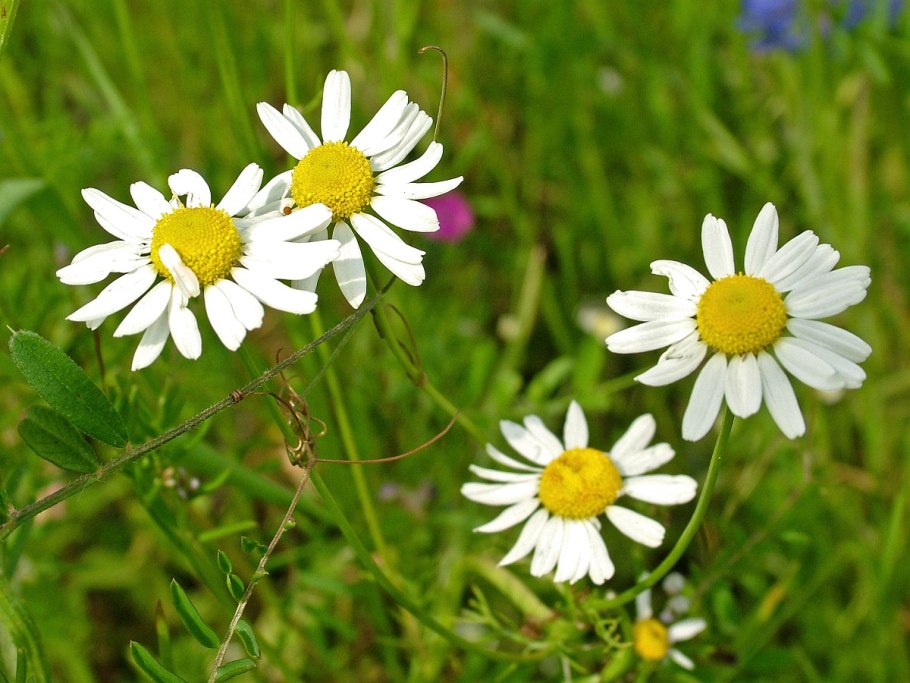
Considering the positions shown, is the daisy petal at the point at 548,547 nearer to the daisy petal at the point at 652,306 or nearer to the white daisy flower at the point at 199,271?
the daisy petal at the point at 652,306

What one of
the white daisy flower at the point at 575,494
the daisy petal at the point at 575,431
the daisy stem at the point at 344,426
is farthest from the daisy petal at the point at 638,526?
the daisy stem at the point at 344,426

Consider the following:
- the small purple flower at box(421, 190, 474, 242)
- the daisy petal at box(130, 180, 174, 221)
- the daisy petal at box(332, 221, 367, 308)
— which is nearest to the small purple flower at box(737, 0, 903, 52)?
the small purple flower at box(421, 190, 474, 242)

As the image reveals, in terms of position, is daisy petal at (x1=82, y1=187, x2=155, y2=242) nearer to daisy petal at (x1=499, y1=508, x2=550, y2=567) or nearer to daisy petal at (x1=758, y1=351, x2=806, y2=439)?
daisy petal at (x1=499, y1=508, x2=550, y2=567)

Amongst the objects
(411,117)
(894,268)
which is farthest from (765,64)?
(411,117)

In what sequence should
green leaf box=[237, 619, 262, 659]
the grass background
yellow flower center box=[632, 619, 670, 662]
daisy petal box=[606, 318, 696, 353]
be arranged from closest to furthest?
green leaf box=[237, 619, 262, 659] < daisy petal box=[606, 318, 696, 353] < yellow flower center box=[632, 619, 670, 662] < the grass background

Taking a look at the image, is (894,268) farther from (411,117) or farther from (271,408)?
(271,408)

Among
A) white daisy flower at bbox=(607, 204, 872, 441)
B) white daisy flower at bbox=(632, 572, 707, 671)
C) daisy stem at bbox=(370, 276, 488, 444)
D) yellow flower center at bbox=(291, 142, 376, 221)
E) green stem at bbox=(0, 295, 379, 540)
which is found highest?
yellow flower center at bbox=(291, 142, 376, 221)

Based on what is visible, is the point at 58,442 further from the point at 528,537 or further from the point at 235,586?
the point at 528,537
